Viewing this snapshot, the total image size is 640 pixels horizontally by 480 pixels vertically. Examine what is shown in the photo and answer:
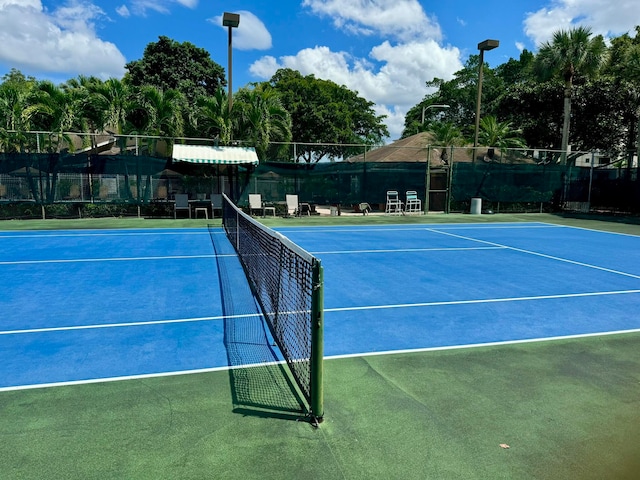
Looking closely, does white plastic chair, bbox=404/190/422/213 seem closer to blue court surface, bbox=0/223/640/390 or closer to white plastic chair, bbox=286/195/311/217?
white plastic chair, bbox=286/195/311/217

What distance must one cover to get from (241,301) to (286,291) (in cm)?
74

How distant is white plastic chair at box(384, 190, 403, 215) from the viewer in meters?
21.3

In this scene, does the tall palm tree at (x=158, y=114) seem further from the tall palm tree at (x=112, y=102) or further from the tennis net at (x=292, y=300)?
the tennis net at (x=292, y=300)

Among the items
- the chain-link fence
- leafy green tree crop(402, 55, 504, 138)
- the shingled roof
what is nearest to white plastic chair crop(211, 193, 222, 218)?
the chain-link fence

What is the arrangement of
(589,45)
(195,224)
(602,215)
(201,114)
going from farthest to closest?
(589,45)
(602,215)
(201,114)
(195,224)

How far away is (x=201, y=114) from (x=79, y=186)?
5.78 m

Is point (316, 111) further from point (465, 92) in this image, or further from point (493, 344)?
point (493, 344)

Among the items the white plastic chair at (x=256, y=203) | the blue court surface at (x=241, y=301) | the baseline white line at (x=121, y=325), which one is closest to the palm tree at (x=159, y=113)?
the white plastic chair at (x=256, y=203)

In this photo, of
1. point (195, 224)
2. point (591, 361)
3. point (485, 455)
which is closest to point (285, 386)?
point (485, 455)

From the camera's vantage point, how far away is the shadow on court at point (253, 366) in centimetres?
369

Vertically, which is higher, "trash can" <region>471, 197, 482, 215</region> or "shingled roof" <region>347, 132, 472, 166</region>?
"shingled roof" <region>347, 132, 472, 166</region>

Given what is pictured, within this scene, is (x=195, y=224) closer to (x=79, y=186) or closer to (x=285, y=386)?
(x=79, y=186)

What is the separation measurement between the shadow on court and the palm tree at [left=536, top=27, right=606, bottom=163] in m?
24.0

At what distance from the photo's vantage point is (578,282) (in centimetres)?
824
